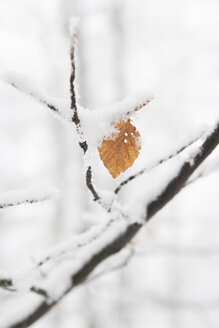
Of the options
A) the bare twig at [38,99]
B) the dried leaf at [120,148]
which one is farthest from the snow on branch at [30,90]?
the dried leaf at [120,148]

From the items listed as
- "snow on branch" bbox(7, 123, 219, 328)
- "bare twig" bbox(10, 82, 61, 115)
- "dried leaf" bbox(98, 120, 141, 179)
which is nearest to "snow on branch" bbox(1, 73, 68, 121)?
"bare twig" bbox(10, 82, 61, 115)

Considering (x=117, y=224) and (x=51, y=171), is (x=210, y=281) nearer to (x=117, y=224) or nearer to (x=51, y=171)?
(x=51, y=171)

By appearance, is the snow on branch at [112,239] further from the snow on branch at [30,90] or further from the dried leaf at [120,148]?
the snow on branch at [30,90]

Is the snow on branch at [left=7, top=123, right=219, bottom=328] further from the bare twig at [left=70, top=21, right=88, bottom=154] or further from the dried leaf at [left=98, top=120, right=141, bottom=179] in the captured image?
the bare twig at [left=70, top=21, right=88, bottom=154]

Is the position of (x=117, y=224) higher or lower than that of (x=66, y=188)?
lower

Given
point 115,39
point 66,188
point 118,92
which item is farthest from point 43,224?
point 115,39

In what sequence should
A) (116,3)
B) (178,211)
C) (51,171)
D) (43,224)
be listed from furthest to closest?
(178,211)
(43,224)
(51,171)
(116,3)

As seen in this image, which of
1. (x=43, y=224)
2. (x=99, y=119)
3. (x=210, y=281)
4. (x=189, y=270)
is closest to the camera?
(x=99, y=119)
